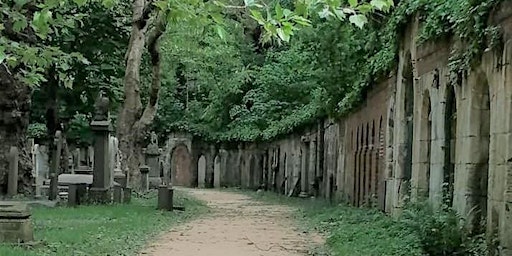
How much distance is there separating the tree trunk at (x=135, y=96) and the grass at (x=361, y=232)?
6987mm

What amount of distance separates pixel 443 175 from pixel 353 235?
1.88 m

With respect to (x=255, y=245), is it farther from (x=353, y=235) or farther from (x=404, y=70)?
(x=404, y=70)

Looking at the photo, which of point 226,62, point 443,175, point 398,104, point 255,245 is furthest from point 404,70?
point 226,62

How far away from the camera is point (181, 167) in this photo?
4784 centimetres

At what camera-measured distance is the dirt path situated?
12.5 meters

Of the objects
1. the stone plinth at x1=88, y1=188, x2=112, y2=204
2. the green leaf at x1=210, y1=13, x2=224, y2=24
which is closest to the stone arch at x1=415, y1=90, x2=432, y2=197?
the green leaf at x1=210, y1=13, x2=224, y2=24

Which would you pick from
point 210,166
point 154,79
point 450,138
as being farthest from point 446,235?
point 210,166

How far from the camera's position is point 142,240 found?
13.6 m

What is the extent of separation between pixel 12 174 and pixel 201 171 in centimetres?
2735

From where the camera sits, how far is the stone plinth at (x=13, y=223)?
10969mm

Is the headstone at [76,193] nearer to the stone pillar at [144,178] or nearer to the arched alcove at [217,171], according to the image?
the stone pillar at [144,178]

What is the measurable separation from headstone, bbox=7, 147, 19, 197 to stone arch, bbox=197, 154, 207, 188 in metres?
26.8

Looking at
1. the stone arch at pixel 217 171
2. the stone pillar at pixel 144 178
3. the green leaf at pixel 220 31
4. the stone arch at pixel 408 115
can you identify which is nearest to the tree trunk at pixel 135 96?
the stone pillar at pixel 144 178

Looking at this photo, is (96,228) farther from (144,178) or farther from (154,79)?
(144,178)
